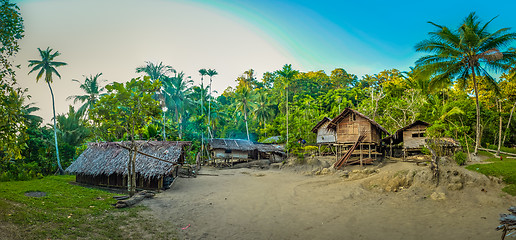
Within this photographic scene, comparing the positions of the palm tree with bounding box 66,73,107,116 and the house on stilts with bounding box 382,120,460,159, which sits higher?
the palm tree with bounding box 66,73,107,116

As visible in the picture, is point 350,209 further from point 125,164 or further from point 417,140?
point 417,140

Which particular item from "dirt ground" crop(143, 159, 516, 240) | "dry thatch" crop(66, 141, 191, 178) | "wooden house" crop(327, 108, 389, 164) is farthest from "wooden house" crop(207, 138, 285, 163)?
"dirt ground" crop(143, 159, 516, 240)

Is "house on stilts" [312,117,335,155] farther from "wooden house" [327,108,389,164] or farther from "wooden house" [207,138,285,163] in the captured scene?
"wooden house" [207,138,285,163]

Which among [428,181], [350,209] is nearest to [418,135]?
[428,181]

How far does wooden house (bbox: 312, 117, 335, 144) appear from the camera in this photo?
25516mm

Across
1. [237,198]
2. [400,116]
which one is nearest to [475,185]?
[237,198]

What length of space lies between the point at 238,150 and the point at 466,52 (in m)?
21.6

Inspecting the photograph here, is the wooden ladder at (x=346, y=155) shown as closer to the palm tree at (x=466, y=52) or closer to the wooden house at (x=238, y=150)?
the palm tree at (x=466, y=52)

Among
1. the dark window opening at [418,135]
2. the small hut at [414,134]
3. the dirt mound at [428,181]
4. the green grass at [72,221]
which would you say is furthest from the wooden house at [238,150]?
the green grass at [72,221]

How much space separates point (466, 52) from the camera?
16.4 meters

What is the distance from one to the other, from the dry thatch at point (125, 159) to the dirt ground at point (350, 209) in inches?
58.4

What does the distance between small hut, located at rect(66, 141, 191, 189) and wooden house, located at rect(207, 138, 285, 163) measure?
12.7 metres

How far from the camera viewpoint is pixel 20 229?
20.6 feet

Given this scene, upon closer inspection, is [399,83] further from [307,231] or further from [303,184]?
[307,231]
